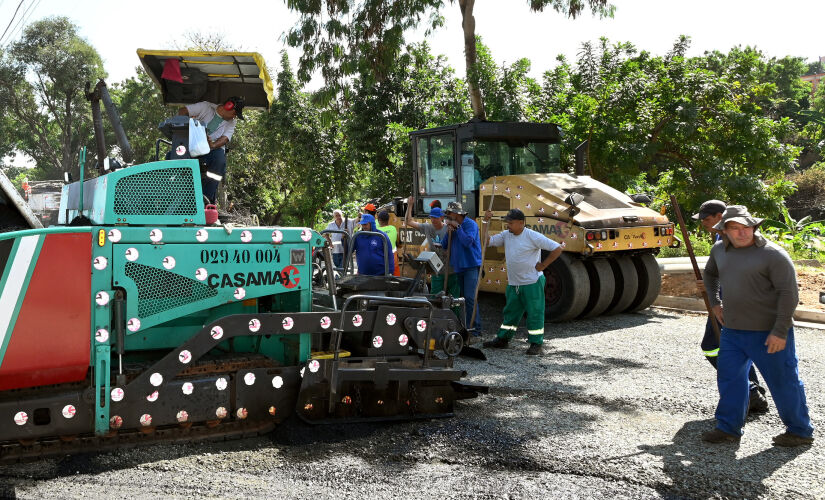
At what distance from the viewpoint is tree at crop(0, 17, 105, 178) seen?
32.0 m

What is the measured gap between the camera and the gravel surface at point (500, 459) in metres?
4.06

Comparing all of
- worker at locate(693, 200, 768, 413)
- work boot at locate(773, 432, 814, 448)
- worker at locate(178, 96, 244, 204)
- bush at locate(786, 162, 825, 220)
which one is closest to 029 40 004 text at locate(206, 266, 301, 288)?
worker at locate(178, 96, 244, 204)

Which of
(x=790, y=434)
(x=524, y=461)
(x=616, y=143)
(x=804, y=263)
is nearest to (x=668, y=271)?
(x=616, y=143)

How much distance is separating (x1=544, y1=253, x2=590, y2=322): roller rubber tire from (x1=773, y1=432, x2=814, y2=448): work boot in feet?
15.5

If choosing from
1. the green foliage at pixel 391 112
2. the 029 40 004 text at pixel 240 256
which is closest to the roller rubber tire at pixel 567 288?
the 029 40 004 text at pixel 240 256

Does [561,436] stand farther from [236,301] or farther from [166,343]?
[166,343]

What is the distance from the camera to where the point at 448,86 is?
2053 cm

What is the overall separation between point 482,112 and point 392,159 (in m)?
5.98

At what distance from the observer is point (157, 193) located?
178 inches

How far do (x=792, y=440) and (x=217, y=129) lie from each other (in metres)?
4.49

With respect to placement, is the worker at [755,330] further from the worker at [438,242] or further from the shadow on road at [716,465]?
the worker at [438,242]

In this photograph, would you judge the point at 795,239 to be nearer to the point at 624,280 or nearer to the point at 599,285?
the point at 624,280

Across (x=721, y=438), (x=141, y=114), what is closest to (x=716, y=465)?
(x=721, y=438)

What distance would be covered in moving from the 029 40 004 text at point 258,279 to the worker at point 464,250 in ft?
12.2
